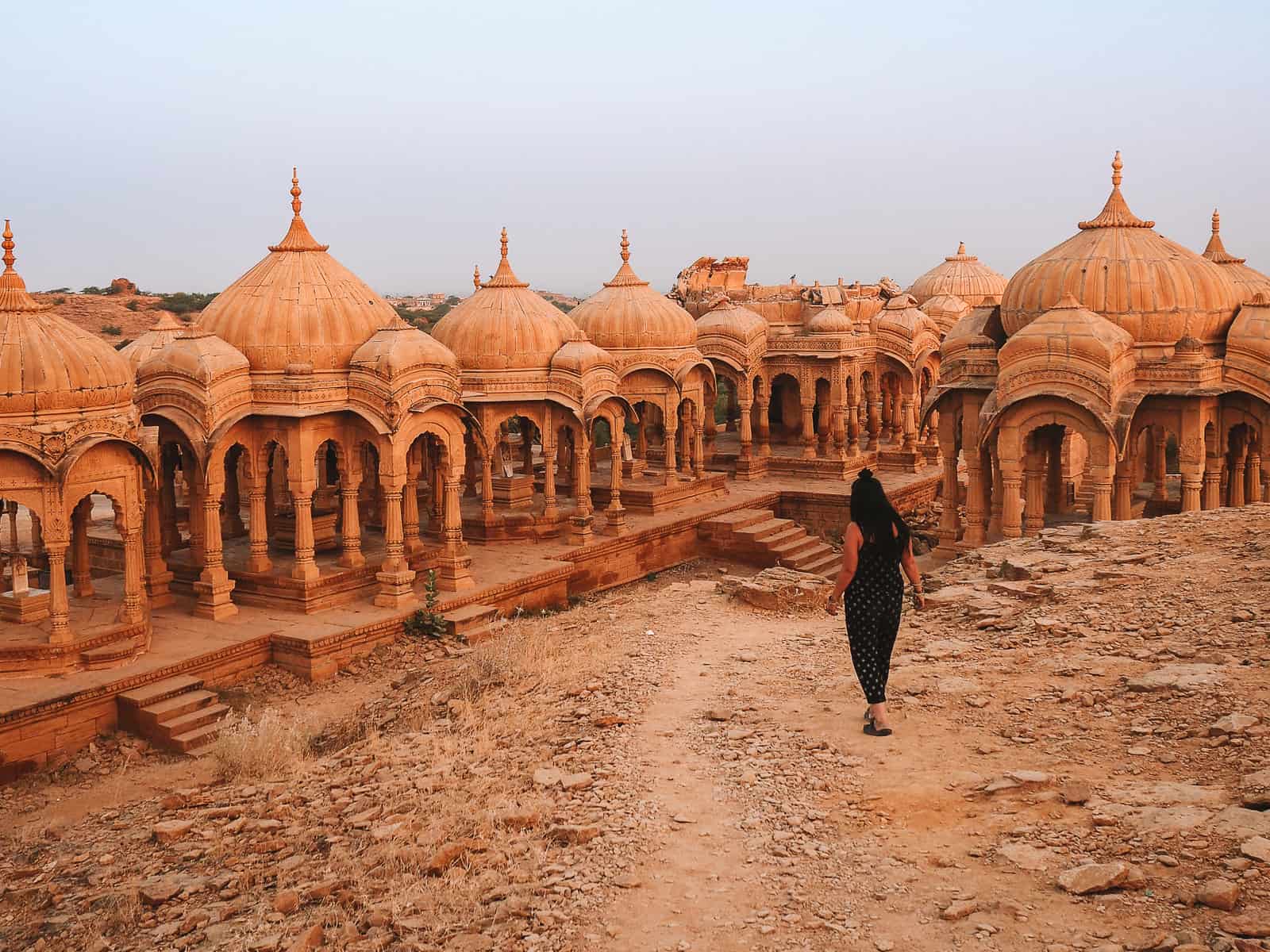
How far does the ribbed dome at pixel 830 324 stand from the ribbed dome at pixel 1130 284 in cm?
713

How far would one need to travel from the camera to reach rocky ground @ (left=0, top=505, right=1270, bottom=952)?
6.38 m

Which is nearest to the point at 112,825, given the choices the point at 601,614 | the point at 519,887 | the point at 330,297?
the point at 519,887

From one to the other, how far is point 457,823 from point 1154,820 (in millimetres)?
4252

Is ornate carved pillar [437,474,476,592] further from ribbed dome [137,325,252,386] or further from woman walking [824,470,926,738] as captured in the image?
woman walking [824,470,926,738]

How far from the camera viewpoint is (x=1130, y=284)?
19078 millimetres

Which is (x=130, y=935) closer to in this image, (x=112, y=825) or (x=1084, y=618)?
(x=112, y=825)

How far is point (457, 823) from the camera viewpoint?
27.2 feet

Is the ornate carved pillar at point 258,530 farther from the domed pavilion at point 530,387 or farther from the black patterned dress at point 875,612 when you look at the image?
the black patterned dress at point 875,612

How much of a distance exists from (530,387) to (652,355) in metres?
4.01

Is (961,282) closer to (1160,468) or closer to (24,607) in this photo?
(1160,468)

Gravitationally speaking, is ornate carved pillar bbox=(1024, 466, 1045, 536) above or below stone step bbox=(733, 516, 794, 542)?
above

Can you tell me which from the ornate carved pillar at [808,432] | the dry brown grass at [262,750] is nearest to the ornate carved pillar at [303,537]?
the dry brown grass at [262,750]

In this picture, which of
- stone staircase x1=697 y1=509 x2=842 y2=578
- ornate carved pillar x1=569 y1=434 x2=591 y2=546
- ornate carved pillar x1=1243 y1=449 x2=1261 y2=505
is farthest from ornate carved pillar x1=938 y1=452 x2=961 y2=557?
ornate carved pillar x1=569 y1=434 x2=591 y2=546

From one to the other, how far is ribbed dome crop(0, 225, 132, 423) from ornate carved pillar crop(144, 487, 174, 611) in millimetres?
2621
